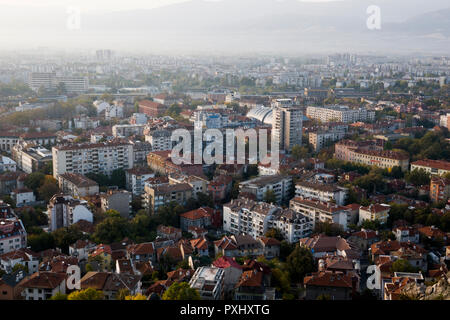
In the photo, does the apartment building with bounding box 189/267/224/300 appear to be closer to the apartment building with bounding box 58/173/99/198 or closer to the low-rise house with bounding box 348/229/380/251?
the low-rise house with bounding box 348/229/380/251

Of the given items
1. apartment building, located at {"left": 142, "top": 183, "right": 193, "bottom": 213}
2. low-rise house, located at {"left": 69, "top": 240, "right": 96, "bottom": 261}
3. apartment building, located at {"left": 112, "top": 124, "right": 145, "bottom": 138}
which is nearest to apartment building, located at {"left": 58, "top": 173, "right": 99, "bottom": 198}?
apartment building, located at {"left": 142, "top": 183, "right": 193, "bottom": 213}

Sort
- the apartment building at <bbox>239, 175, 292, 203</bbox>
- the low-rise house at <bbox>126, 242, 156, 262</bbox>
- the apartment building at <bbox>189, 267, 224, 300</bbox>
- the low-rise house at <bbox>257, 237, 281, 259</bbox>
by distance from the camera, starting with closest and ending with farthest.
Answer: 1. the apartment building at <bbox>189, 267, 224, 300</bbox>
2. the low-rise house at <bbox>126, 242, 156, 262</bbox>
3. the low-rise house at <bbox>257, 237, 281, 259</bbox>
4. the apartment building at <bbox>239, 175, 292, 203</bbox>

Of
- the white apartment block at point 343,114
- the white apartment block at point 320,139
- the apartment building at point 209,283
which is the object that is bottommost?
the apartment building at point 209,283

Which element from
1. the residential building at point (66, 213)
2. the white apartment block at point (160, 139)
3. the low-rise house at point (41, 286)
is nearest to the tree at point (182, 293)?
the low-rise house at point (41, 286)

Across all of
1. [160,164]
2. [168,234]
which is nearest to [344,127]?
[160,164]

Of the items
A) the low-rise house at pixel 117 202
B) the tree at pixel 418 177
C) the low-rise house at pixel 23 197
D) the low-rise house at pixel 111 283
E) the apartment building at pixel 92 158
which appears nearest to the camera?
the low-rise house at pixel 111 283

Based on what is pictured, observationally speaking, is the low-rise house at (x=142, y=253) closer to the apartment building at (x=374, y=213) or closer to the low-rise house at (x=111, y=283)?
the low-rise house at (x=111, y=283)

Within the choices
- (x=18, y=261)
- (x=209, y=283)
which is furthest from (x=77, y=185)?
(x=209, y=283)
